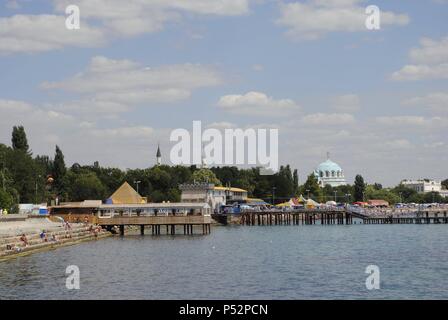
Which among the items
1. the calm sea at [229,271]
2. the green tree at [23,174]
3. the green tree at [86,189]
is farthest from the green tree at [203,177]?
the calm sea at [229,271]

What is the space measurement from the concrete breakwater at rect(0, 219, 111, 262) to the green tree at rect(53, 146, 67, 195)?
4370 cm

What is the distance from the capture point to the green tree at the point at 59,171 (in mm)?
153000

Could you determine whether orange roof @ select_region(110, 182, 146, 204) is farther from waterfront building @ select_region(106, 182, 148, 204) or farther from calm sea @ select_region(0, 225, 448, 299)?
calm sea @ select_region(0, 225, 448, 299)

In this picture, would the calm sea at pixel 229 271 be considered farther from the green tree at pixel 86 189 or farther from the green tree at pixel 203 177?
the green tree at pixel 203 177

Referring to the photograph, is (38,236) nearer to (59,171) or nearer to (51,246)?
(51,246)

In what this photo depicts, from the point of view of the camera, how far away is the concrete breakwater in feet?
227

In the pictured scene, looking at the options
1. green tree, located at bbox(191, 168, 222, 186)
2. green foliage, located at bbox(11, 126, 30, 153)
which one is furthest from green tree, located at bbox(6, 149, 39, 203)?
green tree, located at bbox(191, 168, 222, 186)

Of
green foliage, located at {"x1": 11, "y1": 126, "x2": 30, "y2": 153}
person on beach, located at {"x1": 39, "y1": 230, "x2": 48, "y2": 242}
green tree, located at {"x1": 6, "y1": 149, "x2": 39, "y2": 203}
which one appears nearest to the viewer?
person on beach, located at {"x1": 39, "y1": 230, "x2": 48, "y2": 242}

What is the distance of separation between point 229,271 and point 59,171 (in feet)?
351

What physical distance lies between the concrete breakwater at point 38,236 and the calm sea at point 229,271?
2.11 m

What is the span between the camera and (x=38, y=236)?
83.9m

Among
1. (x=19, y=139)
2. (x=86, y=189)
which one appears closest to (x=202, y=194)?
(x=86, y=189)
